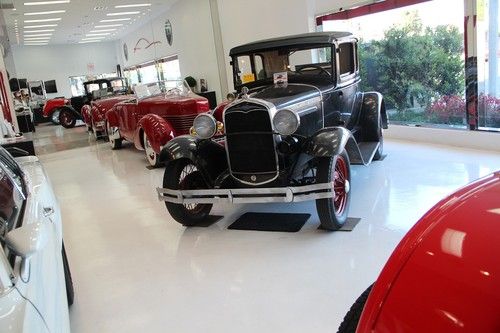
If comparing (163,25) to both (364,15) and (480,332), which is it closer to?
(364,15)

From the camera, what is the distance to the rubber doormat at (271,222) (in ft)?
11.9

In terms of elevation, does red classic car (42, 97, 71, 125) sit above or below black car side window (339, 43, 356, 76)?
below

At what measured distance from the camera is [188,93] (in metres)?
7.50

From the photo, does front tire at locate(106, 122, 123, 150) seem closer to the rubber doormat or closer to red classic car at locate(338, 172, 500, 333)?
the rubber doormat

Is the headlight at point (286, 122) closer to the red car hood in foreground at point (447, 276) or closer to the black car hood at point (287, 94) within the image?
the black car hood at point (287, 94)

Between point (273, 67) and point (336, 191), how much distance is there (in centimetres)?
162

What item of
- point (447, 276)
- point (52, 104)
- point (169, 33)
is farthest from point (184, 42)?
point (447, 276)

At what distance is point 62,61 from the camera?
13789 millimetres

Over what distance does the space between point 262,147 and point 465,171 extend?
2387 mm

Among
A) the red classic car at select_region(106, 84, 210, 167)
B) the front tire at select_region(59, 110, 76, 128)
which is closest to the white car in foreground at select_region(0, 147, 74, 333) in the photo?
the red classic car at select_region(106, 84, 210, 167)

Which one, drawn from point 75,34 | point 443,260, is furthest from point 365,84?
point 75,34

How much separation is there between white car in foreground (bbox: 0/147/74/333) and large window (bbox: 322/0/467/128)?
5.56m

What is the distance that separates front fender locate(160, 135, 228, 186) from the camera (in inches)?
148

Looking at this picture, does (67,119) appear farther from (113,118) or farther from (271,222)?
(271,222)
